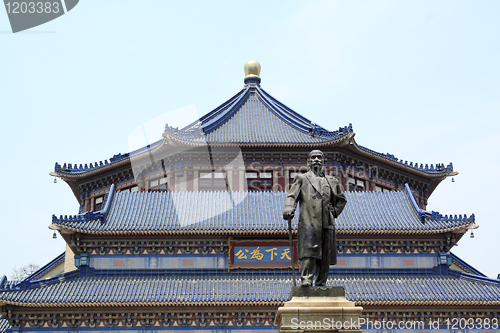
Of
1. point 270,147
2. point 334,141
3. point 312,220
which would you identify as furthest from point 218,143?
point 312,220

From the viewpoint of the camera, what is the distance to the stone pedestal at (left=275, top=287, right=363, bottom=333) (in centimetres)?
1167

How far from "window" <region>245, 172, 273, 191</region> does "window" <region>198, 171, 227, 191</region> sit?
4.11ft

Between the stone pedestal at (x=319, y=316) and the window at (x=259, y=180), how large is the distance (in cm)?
2142

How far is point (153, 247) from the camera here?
2450cm

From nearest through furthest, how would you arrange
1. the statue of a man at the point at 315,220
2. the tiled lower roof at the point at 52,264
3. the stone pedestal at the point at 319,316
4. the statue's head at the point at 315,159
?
the stone pedestal at the point at 319,316, the statue of a man at the point at 315,220, the statue's head at the point at 315,159, the tiled lower roof at the point at 52,264

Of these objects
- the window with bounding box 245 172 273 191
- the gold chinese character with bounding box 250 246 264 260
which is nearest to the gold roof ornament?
the window with bounding box 245 172 273 191

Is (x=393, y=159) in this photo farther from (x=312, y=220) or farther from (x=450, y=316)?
(x=312, y=220)

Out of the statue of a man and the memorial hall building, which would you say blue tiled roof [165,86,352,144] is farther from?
the statue of a man

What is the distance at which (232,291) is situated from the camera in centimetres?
2336

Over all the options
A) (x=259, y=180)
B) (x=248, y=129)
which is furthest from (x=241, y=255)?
(x=248, y=129)

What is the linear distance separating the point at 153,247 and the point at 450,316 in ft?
35.5

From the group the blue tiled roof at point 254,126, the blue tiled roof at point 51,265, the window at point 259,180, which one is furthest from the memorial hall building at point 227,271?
the blue tiled roof at point 254,126

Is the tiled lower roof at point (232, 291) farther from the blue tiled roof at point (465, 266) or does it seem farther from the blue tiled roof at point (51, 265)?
the blue tiled roof at point (51, 265)

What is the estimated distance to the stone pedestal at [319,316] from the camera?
11.7m
